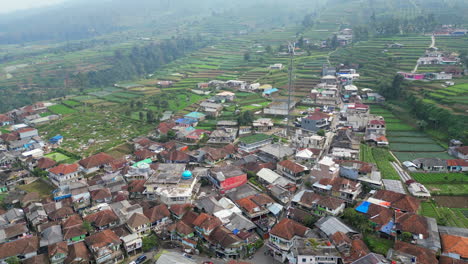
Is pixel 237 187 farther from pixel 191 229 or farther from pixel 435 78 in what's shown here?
pixel 435 78

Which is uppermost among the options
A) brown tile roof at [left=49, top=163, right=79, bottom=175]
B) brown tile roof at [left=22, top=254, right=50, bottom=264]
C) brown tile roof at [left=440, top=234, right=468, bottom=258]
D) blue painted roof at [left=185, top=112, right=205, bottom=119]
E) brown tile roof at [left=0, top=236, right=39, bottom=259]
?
blue painted roof at [left=185, top=112, right=205, bottom=119]

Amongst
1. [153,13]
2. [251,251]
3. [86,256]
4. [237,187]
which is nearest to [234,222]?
[251,251]

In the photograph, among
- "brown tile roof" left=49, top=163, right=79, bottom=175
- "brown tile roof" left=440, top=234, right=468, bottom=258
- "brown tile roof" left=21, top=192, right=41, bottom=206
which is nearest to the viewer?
"brown tile roof" left=440, top=234, right=468, bottom=258

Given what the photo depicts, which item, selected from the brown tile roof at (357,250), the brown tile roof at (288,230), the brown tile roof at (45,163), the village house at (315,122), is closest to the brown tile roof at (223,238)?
the brown tile roof at (288,230)

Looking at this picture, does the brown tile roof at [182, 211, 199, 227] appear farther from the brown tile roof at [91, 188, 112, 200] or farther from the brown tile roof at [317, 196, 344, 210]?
the brown tile roof at [317, 196, 344, 210]

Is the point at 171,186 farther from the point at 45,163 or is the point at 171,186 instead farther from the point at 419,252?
the point at 419,252

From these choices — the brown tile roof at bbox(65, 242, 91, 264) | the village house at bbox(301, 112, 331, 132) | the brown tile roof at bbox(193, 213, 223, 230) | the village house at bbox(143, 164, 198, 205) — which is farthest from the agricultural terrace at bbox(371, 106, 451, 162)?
the brown tile roof at bbox(65, 242, 91, 264)
